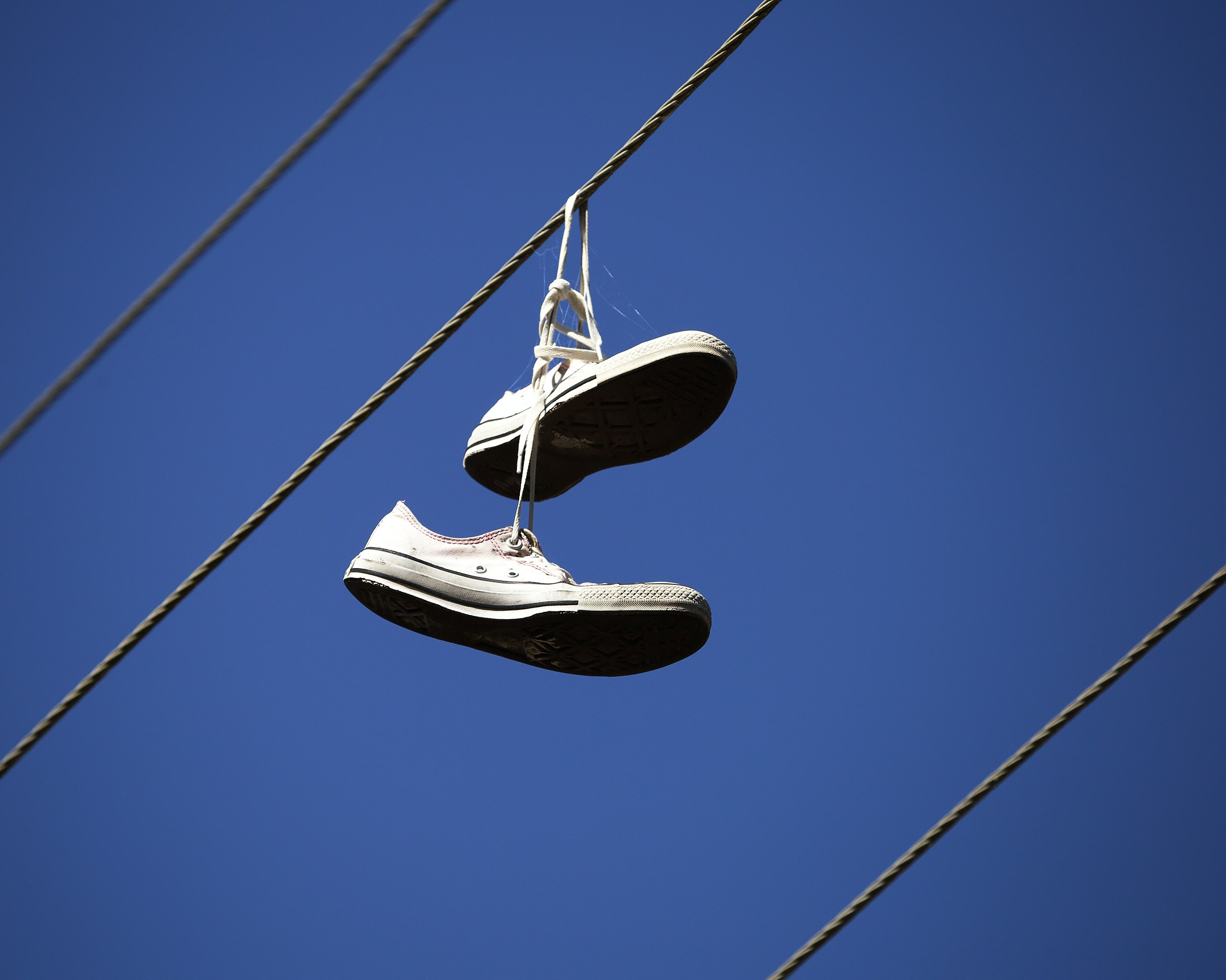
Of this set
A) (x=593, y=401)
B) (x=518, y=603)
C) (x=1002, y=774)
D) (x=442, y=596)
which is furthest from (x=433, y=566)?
(x=1002, y=774)

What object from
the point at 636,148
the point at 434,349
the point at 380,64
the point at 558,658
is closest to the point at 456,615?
the point at 558,658

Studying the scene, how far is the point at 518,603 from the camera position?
11.9 feet

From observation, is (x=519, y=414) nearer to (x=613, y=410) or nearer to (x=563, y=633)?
(x=613, y=410)

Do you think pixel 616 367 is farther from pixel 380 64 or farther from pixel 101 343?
pixel 101 343

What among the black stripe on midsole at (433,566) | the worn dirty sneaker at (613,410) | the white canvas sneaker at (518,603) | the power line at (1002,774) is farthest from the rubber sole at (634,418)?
the power line at (1002,774)

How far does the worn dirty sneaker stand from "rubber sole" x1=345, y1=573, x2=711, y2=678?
0.51m

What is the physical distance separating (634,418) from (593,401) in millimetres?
134

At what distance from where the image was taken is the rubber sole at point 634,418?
3725mm

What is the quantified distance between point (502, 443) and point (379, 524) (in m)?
0.61

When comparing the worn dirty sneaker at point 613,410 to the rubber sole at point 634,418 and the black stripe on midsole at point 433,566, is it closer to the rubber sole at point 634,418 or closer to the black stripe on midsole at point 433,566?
the rubber sole at point 634,418

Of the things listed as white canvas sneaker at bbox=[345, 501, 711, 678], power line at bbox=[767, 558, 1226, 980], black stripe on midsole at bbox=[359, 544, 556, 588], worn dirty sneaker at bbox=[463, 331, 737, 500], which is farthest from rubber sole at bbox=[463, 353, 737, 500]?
power line at bbox=[767, 558, 1226, 980]

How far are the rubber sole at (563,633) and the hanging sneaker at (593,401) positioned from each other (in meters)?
0.41

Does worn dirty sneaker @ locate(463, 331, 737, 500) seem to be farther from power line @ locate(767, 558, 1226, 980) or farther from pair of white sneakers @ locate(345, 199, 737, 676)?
power line @ locate(767, 558, 1226, 980)

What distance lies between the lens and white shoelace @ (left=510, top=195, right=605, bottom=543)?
13.0ft
